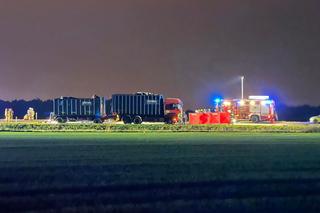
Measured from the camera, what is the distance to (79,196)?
48.0 ft

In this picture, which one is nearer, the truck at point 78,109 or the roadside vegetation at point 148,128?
the roadside vegetation at point 148,128

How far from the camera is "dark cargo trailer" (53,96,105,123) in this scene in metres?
69.3

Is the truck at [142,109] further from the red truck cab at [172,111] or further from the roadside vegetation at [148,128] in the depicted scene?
the roadside vegetation at [148,128]

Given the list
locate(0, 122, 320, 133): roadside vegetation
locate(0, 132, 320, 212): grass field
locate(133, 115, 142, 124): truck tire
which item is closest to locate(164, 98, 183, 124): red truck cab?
locate(133, 115, 142, 124): truck tire

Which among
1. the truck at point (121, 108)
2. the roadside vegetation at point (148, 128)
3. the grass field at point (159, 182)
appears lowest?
the grass field at point (159, 182)

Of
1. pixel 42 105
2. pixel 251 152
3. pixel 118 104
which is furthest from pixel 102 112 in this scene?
pixel 251 152

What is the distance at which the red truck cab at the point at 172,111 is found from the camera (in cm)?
6894

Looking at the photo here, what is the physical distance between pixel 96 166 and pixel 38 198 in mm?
7171

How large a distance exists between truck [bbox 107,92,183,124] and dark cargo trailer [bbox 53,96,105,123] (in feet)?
3.76

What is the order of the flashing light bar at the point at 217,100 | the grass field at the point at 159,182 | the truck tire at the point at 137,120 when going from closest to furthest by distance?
the grass field at the point at 159,182 → the truck tire at the point at 137,120 → the flashing light bar at the point at 217,100

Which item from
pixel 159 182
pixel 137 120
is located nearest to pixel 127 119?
pixel 137 120

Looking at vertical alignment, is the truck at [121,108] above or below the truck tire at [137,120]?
above

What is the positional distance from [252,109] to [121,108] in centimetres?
1482

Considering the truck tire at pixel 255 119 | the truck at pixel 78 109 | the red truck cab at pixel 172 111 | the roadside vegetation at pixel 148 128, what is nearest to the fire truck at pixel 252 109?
the truck tire at pixel 255 119
